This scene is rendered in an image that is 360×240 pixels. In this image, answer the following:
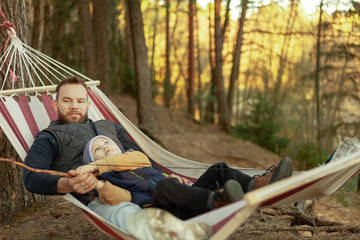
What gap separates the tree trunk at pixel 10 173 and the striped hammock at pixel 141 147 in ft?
0.46

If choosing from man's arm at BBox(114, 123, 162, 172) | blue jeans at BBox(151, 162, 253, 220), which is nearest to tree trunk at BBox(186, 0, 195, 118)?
man's arm at BBox(114, 123, 162, 172)

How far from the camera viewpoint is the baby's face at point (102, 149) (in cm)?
199

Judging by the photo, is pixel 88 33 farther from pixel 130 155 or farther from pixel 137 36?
pixel 130 155

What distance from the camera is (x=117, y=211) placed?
5.71 feet

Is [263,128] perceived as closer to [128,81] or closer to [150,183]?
[128,81]

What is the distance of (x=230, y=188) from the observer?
151 centimetres

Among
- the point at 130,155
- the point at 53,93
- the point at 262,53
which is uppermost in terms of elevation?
the point at 262,53

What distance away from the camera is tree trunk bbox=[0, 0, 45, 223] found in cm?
260

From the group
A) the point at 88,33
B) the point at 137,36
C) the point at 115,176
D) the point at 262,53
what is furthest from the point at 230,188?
the point at 262,53

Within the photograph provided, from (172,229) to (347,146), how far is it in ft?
3.59

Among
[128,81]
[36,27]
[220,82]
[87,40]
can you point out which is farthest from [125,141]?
[128,81]

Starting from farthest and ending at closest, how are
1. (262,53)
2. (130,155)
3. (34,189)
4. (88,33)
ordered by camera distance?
1. (262,53)
2. (88,33)
3. (130,155)
4. (34,189)

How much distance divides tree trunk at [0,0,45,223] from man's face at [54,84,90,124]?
59 cm

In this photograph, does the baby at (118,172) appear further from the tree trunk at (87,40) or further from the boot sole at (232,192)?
the tree trunk at (87,40)
